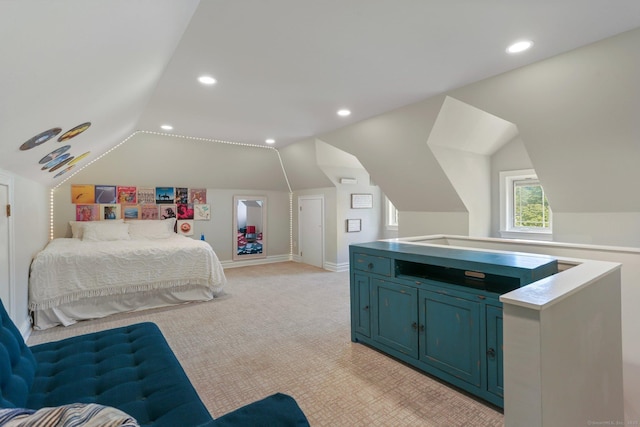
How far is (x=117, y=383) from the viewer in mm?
1474

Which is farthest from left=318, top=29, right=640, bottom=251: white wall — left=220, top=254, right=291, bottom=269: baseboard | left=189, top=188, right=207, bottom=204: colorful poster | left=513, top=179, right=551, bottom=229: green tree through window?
left=220, top=254, right=291, bottom=269: baseboard

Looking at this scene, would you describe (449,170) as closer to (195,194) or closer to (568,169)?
(568,169)

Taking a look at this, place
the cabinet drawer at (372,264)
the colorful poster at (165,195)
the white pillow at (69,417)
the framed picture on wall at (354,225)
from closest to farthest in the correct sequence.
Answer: the white pillow at (69,417) → the cabinet drawer at (372,264) → the colorful poster at (165,195) → the framed picture on wall at (354,225)

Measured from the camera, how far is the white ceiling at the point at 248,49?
139cm

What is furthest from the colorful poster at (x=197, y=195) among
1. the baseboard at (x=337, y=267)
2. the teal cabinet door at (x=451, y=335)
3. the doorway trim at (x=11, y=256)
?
the teal cabinet door at (x=451, y=335)

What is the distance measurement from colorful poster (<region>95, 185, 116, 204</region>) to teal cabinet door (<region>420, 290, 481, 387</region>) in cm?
587

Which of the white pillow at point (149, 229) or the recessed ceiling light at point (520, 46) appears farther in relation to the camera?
the white pillow at point (149, 229)

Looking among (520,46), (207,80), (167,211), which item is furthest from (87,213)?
(520,46)

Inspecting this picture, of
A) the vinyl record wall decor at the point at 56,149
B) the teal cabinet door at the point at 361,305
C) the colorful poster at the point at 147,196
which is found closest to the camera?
the vinyl record wall decor at the point at 56,149

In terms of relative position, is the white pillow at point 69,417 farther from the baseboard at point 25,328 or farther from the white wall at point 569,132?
the white wall at point 569,132

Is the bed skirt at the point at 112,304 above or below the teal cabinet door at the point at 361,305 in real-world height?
below

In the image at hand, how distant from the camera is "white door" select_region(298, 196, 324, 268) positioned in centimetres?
683

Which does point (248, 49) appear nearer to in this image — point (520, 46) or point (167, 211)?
point (520, 46)

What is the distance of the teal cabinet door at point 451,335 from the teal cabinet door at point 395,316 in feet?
0.27
